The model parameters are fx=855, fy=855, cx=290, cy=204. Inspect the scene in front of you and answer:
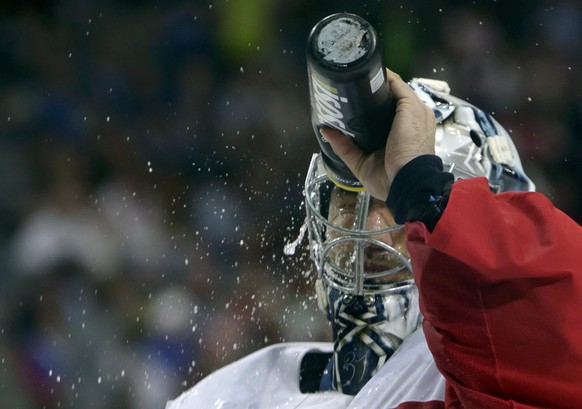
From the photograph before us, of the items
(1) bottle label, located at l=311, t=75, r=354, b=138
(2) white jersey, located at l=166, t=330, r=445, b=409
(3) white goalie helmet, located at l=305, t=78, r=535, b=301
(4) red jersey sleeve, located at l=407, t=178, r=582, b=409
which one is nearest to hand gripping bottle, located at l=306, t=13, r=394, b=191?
(1) bottle label, located at l=311, t=75, r=354, b=138

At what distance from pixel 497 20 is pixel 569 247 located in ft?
7.33

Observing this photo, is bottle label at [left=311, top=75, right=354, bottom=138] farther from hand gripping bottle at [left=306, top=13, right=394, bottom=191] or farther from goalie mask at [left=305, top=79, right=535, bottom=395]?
goalie mask at [left=305, top=79, right=535, bottom=395]

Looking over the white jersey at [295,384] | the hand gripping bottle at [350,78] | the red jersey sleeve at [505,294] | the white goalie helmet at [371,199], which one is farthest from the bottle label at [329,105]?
the white jersey at [295,384]

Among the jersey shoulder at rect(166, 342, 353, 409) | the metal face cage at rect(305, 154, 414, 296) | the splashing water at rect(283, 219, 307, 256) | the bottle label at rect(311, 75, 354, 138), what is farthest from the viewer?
the splashing water at rect(283, 219, 307, 256)

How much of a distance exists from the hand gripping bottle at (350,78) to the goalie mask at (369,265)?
1.27 feet

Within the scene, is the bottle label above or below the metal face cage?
above

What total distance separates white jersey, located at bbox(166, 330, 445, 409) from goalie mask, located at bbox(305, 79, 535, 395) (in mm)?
48

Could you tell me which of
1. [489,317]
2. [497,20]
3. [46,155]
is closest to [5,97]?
[46,155]

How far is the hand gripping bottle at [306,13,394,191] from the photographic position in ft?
3.82

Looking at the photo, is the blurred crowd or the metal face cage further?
the blurred crowd

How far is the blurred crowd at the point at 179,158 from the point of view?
298cm

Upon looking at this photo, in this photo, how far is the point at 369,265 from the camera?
1.76 meters

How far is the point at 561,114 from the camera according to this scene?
10.3ft

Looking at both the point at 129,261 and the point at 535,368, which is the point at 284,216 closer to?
the point at 129,261
